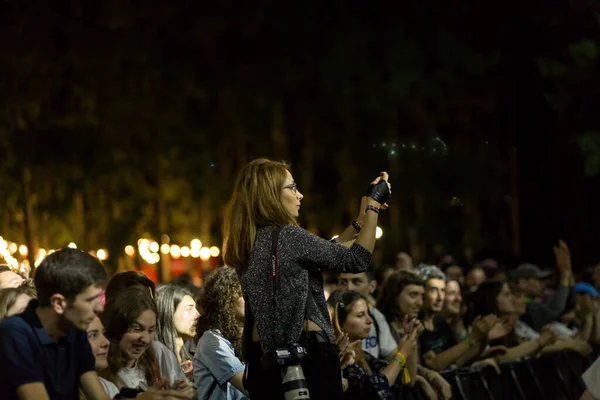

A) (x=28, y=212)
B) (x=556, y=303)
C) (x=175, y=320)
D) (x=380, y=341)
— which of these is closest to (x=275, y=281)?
(x=175, y=320)

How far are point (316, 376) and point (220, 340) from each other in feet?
4.74

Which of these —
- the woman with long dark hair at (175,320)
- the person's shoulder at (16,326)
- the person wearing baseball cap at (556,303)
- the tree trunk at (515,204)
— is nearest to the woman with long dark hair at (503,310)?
the person wearing baseball cap at (556,303)

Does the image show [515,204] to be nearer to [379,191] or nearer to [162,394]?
[379,191]

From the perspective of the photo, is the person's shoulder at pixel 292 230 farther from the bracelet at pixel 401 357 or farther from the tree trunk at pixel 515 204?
the tree trunk at pixel 515 204

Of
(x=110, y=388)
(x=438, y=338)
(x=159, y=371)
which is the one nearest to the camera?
(x=110, y=388)

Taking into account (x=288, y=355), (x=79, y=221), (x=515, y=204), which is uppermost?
(x=79, y=221)

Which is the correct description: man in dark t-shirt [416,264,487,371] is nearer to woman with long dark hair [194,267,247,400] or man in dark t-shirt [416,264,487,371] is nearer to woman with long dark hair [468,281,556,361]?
woman with long dark hair [468,281,556,361]

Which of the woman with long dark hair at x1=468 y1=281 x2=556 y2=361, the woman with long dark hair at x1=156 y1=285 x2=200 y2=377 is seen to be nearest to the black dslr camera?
the woman with long dark hair at x1=156 y1=285 x2=200 y2=377

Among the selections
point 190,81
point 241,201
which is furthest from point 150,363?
point 190,81

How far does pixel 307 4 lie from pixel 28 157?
11.1 m

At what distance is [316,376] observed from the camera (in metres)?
5.72

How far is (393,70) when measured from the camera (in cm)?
3819

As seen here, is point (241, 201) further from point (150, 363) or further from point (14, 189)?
point (14, 189)

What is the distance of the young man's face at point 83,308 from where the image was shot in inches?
184
